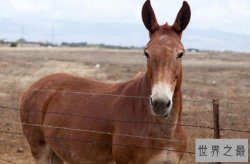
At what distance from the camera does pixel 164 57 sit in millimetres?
5023

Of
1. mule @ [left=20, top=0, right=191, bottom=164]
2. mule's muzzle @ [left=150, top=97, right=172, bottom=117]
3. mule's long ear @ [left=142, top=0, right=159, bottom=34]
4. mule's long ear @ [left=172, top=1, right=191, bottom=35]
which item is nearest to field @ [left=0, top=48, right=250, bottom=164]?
mule @ [left=20, top=0, right=191, bottom=164]

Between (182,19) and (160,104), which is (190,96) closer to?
(182,19)

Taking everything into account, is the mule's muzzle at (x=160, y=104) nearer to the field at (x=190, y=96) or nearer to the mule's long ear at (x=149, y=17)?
the mule's long ear at (x=149, y=17)

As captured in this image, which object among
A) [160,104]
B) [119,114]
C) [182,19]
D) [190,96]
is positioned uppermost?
[182,19]

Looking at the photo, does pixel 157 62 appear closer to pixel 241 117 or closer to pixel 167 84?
pixel 167 84

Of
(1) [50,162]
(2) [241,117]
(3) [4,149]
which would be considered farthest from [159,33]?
(2) [241,117]

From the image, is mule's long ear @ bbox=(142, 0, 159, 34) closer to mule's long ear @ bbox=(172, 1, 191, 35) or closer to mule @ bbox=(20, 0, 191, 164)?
mule @ bbox=(20, 0, 191, 164)

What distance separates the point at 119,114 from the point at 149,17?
1114mm

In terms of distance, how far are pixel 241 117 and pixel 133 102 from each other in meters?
8.09

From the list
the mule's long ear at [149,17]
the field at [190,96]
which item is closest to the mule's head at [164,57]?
the mule's long ear at [149,17]

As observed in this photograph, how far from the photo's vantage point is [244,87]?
2134 cm

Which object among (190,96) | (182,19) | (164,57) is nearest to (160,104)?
(164,57)

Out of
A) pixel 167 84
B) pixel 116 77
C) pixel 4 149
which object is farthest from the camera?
pixel 116 77

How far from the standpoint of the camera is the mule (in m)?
5.07
